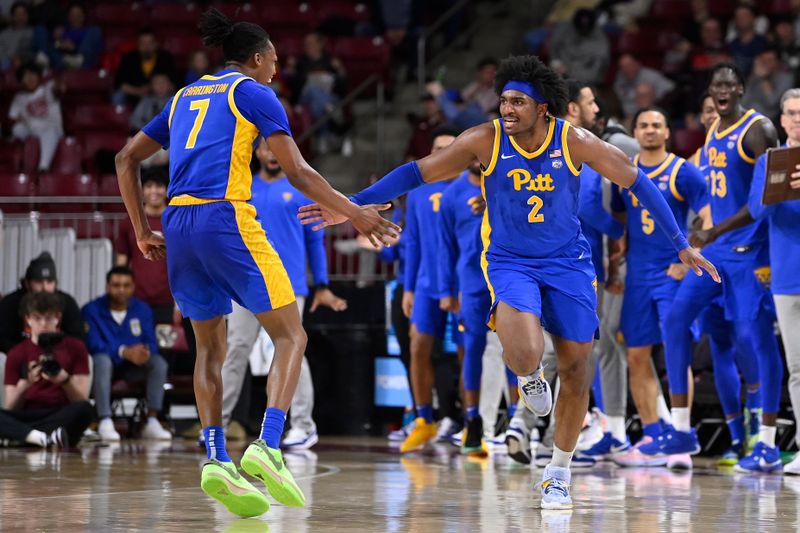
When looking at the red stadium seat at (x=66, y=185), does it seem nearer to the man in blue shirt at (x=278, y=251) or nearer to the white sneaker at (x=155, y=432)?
the white sneaker at (x=155, y=432)

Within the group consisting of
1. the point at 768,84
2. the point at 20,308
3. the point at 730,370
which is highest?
the point at 768,84

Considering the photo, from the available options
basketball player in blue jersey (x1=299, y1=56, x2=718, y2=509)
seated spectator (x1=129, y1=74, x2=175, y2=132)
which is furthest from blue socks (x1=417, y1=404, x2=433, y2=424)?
seated spectator (x1=129, y1=74, x2=175, y2=132)

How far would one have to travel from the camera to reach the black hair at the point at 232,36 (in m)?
5.94

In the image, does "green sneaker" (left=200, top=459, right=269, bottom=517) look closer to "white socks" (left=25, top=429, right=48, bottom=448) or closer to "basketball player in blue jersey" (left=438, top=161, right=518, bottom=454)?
"basketball player in blue jersey" (left=438, top=161, right=518, bottom=454)

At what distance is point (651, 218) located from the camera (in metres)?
8.41

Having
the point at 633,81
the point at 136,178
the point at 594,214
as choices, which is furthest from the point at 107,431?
the point at 633,81

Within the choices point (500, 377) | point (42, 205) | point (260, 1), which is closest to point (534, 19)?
point (260, 1)

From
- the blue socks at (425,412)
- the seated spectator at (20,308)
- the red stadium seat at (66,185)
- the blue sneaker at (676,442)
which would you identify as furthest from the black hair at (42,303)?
the blue sneaker at (676,442)

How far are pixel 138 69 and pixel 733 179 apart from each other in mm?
9834

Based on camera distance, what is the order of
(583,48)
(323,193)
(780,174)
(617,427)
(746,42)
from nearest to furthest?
1. (323,193)
2. (780,174)
3. (617,427)
4. (746,42)
5. (583,48)

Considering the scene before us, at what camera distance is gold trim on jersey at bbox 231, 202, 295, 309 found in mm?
5738

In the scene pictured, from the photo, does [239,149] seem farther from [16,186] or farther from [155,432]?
[16,186]

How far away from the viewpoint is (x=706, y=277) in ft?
26.8

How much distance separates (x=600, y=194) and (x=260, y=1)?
10259 mm
